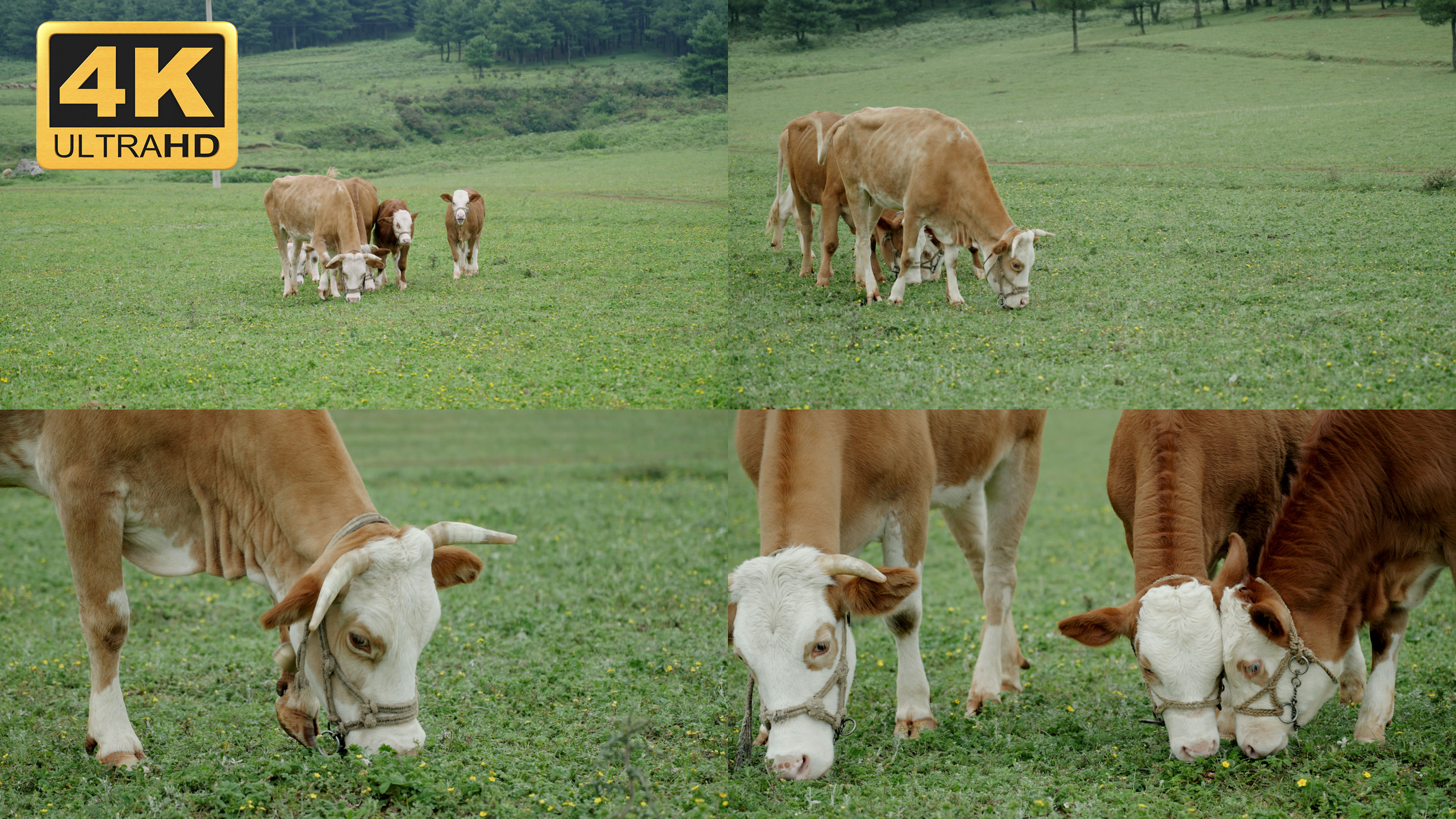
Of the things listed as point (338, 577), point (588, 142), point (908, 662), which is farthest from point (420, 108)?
point (908, 662)

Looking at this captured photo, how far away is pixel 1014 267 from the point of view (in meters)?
6.67

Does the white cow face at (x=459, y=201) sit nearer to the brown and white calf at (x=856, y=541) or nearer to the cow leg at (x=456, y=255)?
the cow leg at (x=456, y=255)

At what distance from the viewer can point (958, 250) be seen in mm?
7359

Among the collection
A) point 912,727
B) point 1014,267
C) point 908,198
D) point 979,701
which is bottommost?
point 979,701

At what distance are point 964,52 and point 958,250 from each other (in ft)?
4.53

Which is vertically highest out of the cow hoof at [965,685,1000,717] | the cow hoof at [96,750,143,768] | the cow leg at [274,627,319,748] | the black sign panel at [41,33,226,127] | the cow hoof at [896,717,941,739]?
the black sign panel at [41,33,226,127]

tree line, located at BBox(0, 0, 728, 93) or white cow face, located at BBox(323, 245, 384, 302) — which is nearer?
tree line, located at BBox(0, 0, 728, 93)

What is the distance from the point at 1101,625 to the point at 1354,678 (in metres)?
2.21

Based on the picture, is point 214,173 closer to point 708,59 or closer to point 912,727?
point 708,59

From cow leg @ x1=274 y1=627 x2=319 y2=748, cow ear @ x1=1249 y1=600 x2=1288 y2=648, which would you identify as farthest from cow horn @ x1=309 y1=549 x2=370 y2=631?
cow ear @ x1=1249 y1=600 x2=1288 y2=648

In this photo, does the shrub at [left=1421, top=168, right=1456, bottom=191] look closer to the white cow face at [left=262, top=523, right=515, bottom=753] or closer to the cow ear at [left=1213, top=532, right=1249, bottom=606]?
the cow ear at [left=1213, top=532, right=1249, bottom=606]

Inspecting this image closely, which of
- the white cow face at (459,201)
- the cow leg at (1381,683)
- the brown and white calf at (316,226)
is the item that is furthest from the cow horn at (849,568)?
the brown and white calf at (316,226)

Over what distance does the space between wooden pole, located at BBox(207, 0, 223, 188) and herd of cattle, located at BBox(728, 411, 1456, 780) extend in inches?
147

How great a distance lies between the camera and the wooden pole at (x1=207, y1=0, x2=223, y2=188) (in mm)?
6219
